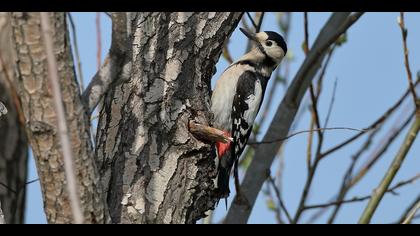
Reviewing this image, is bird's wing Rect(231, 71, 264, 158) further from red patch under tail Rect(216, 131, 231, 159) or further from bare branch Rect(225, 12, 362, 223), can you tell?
bare branch Rect(225, 12, 362, 223)

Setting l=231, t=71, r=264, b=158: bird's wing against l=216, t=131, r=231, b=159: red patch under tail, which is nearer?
l=216, t=131, r=231, b=159: red patch under tail

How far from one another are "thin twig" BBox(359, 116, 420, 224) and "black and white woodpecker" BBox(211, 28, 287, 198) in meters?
0.85

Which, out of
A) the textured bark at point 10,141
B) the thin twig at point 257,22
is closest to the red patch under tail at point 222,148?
the thin twig at point 257,22

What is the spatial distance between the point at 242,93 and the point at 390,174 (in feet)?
4.16

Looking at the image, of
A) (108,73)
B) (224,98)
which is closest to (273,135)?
(224,98)

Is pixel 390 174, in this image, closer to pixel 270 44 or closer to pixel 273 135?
pixel 273 135

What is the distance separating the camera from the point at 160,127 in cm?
330

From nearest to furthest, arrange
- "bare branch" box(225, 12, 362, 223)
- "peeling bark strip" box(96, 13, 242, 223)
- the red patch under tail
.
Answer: "peeling bark strip" box(96, 13, 242, 223) < "bare branch" box(225, 12, 362, 223) < the red patch under tail

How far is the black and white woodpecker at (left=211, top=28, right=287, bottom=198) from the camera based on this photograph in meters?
4.80

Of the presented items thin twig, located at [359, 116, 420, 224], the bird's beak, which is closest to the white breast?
the bird's beak
